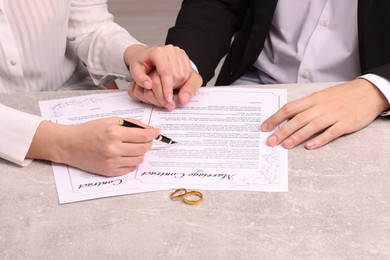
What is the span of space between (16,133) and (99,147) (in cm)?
17

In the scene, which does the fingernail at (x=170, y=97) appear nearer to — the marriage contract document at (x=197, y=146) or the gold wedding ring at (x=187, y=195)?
the marriage contract document at (x=197, y=146)

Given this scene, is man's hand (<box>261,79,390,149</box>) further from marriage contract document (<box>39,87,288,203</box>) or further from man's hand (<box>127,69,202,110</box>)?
man's hand (<box>127,69,202,110</box>)

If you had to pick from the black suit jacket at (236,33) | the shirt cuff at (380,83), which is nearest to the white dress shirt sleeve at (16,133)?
the black suit jacket at (236,33)

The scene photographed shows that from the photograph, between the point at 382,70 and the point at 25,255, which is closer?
the point at 25,255

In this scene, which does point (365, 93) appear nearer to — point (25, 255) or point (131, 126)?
point (131, 126)

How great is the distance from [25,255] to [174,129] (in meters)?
0.38

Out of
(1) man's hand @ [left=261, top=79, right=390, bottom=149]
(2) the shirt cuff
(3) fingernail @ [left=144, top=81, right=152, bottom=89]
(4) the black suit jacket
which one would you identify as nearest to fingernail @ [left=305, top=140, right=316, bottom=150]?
(1) man's hand @ [left=261, top=79, right=390, bottom=149]

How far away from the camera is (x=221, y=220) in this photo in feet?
3.17

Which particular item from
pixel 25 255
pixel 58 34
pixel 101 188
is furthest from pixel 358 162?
pixel 58 34

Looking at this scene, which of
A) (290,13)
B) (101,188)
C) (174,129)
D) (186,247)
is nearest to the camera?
(186,247)

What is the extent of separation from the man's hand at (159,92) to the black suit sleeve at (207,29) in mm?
279

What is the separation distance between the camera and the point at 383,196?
102 centimetres

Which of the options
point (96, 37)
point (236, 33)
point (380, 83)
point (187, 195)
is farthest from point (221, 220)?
point (236, 33)

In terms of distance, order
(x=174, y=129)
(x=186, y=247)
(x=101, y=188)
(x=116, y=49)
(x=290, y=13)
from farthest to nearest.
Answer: (x=290, y=13)
(x=116, y=49)
(x=174, y=129)
(x=101, y=188)
(x=186, y=247)
